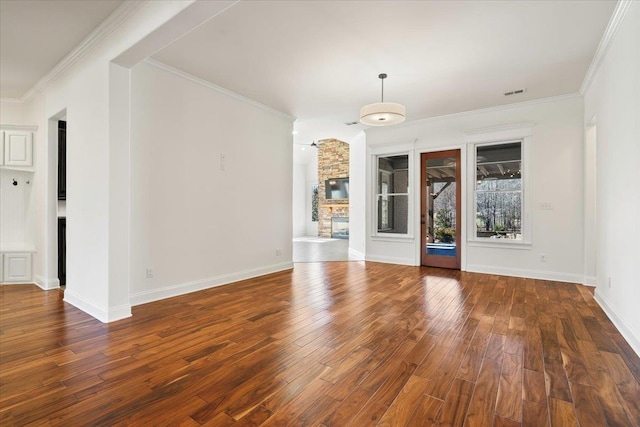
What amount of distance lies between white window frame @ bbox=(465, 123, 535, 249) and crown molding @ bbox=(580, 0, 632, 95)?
1128mm

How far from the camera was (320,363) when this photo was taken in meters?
2.36

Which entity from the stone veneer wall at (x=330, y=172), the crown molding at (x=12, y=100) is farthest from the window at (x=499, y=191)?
the crown molding at (x=12, y=100)

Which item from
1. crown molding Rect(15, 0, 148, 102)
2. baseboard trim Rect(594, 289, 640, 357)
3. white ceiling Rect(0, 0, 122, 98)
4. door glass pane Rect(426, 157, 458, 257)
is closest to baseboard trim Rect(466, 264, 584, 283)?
door glass pane Rect(426, 157, 458, 257)

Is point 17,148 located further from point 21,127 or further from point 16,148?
point 21,127

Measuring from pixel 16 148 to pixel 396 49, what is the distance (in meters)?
5.70

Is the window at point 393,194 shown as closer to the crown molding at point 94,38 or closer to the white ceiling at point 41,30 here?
the crown molding at point 94,38

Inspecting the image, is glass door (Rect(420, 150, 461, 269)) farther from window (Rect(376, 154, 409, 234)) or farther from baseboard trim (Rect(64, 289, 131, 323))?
baseboard trim (Rect(64, 289, 131, 323))

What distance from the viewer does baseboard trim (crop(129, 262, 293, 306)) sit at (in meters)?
3.83

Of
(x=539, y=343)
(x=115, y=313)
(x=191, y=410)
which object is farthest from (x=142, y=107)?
(x=539, y=343)

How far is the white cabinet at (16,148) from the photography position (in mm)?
4750

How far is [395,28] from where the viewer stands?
320cm

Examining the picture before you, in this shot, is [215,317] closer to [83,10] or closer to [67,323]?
[67,323]

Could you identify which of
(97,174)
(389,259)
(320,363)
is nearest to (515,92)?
(389,259)

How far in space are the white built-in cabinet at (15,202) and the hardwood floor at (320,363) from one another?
1083mm
